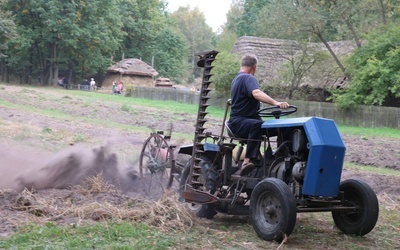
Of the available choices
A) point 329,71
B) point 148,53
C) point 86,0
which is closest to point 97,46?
point 86,0

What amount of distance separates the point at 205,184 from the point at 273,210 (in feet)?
5.00

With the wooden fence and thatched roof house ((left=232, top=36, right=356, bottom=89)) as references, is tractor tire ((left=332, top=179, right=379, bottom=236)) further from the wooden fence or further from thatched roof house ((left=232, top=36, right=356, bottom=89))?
thatched roof house ((left=232, top=36, right=356, bottom=89))

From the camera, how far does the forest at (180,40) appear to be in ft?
120

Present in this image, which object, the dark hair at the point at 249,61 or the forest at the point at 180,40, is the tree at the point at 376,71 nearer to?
the forest at the point at 180,40

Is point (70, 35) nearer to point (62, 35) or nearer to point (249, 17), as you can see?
point (62, 35)

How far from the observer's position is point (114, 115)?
2753 cm

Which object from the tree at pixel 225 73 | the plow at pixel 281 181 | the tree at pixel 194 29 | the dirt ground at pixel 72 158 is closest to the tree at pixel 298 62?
the tree at pixel 225 73

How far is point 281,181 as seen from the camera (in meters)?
7.23

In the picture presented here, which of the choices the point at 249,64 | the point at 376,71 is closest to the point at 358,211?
the point at 249,64

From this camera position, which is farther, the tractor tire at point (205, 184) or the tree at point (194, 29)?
the tree at point (194, 29)

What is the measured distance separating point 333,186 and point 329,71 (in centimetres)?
3573

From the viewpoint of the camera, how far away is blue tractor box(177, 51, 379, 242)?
7137mm

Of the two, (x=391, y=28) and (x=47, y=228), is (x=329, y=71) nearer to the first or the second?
(x=391, y=28)

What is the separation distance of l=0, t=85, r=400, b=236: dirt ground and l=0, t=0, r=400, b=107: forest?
12.4 metres
